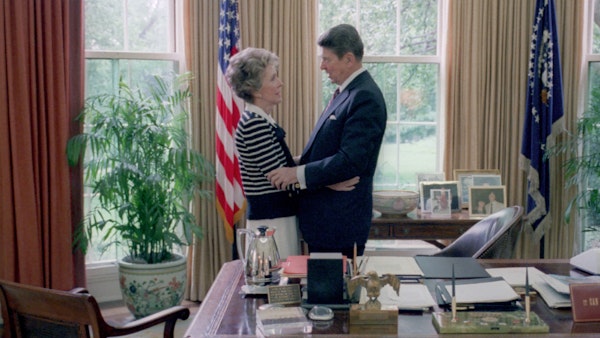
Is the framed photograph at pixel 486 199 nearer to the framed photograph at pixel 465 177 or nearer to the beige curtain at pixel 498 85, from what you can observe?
the framed photograph at pixel 465 177

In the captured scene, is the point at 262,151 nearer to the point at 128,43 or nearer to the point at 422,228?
the point at 422,228

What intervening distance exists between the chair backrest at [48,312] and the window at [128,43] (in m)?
2.84

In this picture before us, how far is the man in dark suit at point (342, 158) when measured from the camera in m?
2.56

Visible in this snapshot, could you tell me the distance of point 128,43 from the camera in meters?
4.55

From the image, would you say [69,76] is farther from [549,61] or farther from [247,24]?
[549,61]

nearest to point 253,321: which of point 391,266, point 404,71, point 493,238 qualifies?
point 391,266

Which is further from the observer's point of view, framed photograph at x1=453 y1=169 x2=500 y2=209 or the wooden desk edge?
framed photograph at x1=453 y1=169 x2=500 y2=209

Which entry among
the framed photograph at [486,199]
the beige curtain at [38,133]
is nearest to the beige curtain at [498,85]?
the framed photograph at [486,199]

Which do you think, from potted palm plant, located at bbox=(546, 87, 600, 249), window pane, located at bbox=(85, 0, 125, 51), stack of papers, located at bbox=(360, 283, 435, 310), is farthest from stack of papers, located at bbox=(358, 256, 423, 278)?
window pane, located at bbox=(85, 0, 125, 51)

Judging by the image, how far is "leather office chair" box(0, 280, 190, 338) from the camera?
5.36 feet

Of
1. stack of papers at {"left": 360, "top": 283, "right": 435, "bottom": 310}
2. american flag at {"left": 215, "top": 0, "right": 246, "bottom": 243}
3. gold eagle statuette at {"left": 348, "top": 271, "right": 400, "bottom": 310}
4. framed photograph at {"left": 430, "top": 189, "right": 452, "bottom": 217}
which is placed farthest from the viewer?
american flag at {"left": 215, "top": 0, "right": 246, "bottom": 243}

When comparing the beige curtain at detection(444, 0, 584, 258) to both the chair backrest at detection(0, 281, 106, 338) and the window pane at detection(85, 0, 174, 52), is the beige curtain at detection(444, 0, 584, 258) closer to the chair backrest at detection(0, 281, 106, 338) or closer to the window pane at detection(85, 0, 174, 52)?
the window pane at detection(85, 0, 174, 52)

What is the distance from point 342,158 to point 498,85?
237 centimetres

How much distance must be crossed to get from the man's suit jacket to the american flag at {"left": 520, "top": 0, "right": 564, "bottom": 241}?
210 cm
